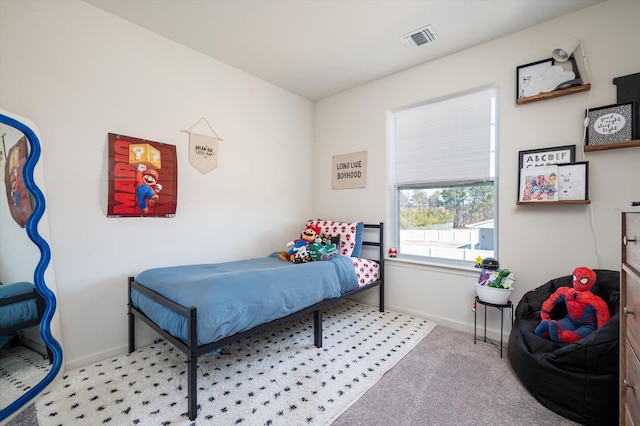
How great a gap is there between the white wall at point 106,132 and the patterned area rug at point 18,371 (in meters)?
0.25

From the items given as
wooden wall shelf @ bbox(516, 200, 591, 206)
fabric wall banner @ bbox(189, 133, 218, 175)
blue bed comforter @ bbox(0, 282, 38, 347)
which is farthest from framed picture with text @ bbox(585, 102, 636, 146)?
blue bed comforter @ bbox(0, 282, 38, 347)

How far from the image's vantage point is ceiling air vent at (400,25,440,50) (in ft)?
7.61

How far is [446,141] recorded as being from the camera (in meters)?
2.80

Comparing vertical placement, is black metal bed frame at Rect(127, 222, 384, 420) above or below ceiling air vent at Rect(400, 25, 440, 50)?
below

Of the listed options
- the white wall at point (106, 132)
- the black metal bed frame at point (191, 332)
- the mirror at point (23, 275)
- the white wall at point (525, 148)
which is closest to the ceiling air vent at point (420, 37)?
the white wall at point (525, 148)

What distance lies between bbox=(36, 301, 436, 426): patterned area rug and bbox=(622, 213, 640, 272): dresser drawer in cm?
144

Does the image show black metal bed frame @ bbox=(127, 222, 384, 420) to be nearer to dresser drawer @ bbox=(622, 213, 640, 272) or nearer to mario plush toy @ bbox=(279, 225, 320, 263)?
mario plush toy @ bbox=(279, 225, 320, 263)

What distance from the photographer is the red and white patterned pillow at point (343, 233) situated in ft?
10.0

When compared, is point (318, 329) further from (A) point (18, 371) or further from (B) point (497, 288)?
(A) point (18, 371)

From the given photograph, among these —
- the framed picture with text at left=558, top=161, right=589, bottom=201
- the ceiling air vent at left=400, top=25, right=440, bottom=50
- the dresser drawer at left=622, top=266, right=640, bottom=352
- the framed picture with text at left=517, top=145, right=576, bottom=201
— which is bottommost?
the dresser drawer at left=622, top=266, right=640, bottom=352

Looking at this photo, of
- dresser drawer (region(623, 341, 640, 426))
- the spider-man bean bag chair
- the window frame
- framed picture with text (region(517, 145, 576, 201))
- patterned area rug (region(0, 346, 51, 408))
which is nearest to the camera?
dresser drawer (region(623, 341, 640, 426))

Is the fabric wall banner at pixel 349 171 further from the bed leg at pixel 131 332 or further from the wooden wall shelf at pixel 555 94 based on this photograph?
the bed leg at pixel 131 332

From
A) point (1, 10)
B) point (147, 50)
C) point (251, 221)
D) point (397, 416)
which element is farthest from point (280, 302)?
point (1, 10)

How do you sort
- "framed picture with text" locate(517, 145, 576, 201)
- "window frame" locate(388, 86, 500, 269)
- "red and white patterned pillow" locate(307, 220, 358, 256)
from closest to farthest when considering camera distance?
"framed picture with text" locate(517, 145, 576, 201) → "window frame" locate(388, 86, 500, 269) → "red and white patterned pillow" locate(307, 220, 358, 256)
